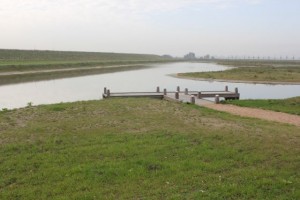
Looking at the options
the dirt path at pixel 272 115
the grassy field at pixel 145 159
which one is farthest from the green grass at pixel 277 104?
the grassy field at pixel 145 159

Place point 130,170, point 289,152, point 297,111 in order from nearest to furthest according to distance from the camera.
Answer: point 130,170
point 289,152
point 297,111

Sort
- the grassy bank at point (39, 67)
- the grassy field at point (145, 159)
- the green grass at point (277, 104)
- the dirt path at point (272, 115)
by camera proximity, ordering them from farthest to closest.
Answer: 1. the grassy bank at point (39, 67)
2. the green grass at point (277, 104)
3. the dirt path at point (272, 115)
4. the grassy field at point (145, 159)

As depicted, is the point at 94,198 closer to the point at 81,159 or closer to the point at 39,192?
the point at 39,192

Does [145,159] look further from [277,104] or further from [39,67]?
[39,67]

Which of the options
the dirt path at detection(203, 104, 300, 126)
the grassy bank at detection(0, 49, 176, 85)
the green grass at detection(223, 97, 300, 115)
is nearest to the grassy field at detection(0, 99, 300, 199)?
the dirt path at detection(203, 104, 300, 126)

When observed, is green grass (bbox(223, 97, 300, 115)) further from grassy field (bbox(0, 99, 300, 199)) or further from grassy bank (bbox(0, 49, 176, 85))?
grassy bank (bbox(0, 49, 176, 85))

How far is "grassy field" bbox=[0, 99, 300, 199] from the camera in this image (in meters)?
6.80

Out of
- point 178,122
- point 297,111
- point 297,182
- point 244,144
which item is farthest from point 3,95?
point 297,182

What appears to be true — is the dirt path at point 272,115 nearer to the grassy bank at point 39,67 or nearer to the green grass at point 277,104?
the green grass at point 277,104

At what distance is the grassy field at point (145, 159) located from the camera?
680 cm

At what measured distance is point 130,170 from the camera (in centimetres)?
783

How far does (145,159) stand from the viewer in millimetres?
8586

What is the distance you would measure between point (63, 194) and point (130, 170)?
5.52 ft

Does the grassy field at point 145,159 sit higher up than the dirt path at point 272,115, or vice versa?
the grassy field at point 145,159
